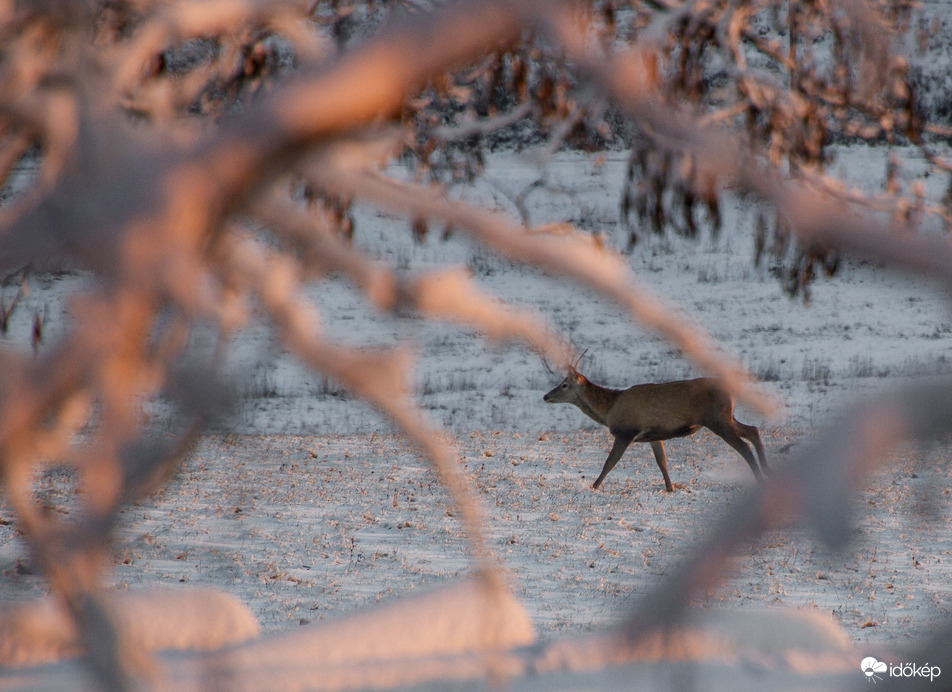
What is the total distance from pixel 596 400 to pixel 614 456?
3.52 feet

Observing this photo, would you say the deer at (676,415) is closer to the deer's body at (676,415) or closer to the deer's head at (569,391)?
the deer's body at (676,415)

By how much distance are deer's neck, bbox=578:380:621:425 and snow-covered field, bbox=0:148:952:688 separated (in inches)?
18.3

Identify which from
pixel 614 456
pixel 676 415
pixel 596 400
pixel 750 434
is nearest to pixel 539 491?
pixel 614 456

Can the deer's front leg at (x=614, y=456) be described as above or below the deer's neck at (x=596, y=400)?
below

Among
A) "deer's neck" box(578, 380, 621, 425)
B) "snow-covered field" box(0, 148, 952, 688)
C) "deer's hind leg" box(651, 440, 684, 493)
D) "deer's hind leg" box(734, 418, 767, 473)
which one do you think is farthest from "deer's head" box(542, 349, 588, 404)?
"deer's hind leg" box(734, 418, 767, 473)

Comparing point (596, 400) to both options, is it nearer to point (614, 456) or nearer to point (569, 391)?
point (569, 391)

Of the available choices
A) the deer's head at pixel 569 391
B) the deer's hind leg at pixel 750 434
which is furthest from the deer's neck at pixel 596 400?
the deer's hind leg at pixel 750 434

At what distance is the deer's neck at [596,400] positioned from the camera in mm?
9516

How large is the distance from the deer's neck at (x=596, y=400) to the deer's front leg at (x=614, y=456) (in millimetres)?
641

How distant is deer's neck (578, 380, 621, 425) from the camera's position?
9516mm

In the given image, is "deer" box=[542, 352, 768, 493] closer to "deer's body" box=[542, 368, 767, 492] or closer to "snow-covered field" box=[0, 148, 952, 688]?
"deer's body" box=[542, 368, 767, 492]

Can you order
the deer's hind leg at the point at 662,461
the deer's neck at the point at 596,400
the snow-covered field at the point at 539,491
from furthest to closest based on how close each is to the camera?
the deer's neck at the point at 596,400 < the deer's hind leg at the point at 662,461 < the snow-covered field at the point at 539,491

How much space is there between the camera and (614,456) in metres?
8.59

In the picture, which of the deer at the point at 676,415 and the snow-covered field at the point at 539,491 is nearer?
the snow-covered field at the point at 539,491
